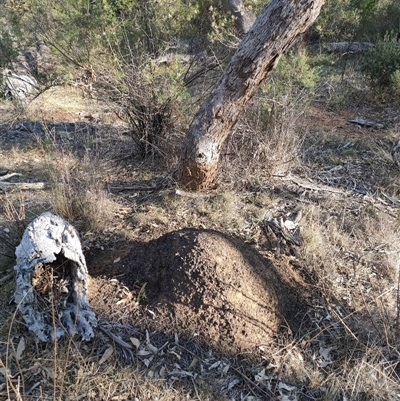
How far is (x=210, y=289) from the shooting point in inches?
96.4

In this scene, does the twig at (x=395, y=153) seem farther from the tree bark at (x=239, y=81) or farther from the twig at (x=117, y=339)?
the twig at (x=117, y=339)

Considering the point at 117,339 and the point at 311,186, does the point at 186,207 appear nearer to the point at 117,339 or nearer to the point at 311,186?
the point at 311,186

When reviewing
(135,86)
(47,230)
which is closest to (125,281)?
(47,230)

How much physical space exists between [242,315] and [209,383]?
0.44 meters

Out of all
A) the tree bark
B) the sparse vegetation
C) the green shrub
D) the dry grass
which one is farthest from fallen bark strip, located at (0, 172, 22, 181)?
the green shrub

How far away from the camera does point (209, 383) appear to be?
2201mm

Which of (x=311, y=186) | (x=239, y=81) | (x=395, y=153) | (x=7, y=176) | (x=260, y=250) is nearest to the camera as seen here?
(x=260, y=250)

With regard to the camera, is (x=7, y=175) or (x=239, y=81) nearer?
(x=239, y=81)

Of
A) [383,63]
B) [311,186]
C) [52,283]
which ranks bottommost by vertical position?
[311,186]

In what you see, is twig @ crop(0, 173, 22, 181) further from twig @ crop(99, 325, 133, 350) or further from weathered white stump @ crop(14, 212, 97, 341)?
twig @ crop(99, 325, 133, 350)

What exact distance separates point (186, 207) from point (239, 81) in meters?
1.21

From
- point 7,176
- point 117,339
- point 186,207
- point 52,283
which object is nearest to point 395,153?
point 186,207

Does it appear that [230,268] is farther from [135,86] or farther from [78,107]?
[78,107]

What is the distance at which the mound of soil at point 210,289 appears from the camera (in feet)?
7.88
